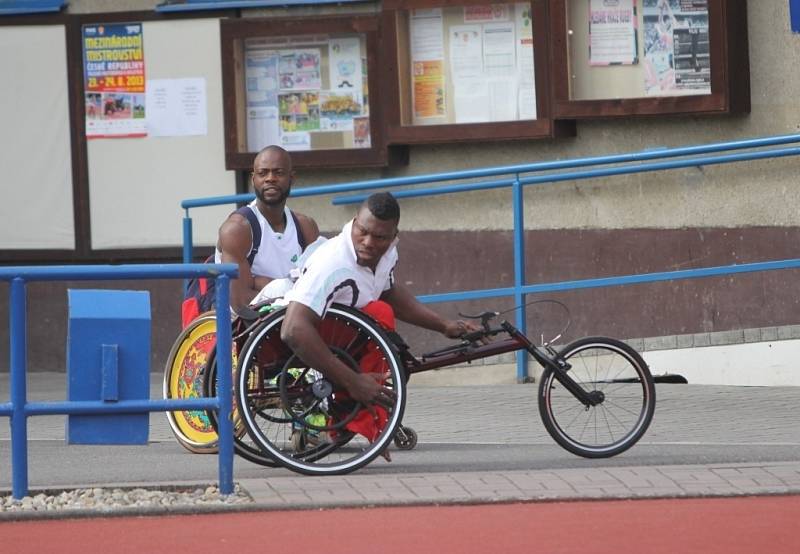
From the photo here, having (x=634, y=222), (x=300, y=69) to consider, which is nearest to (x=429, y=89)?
(x=300, y=69)

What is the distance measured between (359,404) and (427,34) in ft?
17.9

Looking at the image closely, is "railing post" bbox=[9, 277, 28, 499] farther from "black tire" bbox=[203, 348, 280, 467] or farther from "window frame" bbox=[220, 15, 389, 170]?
"window frame" bbox=[220, 15, 389, 170]

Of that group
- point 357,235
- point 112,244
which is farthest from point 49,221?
point 357,235

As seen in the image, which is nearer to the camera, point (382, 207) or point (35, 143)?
point (382, 207)

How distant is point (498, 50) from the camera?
1261 cm

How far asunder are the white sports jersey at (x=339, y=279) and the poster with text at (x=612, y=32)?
4.61 m

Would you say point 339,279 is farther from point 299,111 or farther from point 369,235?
point 299,111

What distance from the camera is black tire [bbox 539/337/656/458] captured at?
805cm

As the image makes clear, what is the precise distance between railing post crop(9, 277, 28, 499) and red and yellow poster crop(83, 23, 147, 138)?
6729mm

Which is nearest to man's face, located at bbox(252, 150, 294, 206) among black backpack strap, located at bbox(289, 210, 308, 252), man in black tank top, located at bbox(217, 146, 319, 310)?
man in black tank top, located at bbox(217, 146, 319, 310)

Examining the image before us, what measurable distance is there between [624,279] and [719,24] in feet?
5.83

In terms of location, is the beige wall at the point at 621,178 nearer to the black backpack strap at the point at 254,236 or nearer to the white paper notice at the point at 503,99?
the white paper notice at the point at 503,99

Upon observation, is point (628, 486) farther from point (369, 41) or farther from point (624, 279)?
point (369, 41)

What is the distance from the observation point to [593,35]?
12273 millimetres
